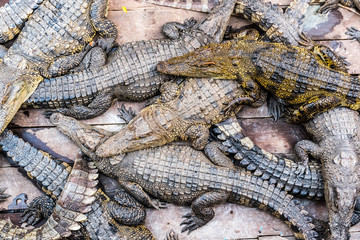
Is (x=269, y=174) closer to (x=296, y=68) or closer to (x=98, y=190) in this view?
(x=296, y=68)

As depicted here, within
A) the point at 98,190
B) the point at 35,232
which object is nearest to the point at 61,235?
the point at 35,232

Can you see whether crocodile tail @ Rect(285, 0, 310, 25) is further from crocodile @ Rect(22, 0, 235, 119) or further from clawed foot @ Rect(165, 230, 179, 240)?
clawed foot @ Rect(165, 230, 179, 240)

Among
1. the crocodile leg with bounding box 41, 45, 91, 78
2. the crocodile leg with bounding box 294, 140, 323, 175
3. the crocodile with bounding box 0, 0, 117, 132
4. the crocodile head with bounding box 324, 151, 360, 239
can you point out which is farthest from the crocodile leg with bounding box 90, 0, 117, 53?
the crocodile head with bounding box 324, 151, 360, 239

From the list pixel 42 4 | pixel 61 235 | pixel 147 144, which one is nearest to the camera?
pixel 61 235

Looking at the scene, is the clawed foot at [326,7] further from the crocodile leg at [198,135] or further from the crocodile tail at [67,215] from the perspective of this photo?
the crocodile tail at [67,215]

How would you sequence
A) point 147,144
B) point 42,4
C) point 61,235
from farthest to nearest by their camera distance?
point 42,4
point 147,144
point 61,235

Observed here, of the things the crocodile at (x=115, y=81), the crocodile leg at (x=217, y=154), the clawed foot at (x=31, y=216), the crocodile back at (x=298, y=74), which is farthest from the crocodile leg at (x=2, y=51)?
the crocodile back at (x=298, y=74)
